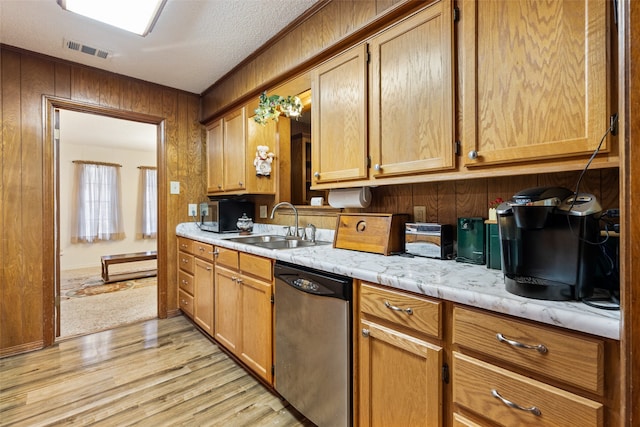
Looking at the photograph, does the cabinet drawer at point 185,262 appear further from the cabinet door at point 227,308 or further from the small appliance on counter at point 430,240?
the small appliance on counter at point 430,240

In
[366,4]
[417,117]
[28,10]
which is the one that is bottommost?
[417,117]

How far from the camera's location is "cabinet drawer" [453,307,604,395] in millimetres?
698

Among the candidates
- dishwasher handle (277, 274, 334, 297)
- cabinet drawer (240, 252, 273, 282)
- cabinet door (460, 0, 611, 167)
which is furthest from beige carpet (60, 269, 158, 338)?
cabinet door (460, 0, 611, 167)

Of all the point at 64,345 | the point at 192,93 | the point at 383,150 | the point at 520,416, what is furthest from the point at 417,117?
the point at 64,345

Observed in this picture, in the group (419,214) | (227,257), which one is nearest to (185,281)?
(227,257)

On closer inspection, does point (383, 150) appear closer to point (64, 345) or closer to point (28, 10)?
point (28, 10)

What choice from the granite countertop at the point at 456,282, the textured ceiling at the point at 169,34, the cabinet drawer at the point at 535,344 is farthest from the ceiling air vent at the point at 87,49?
the cabinet drawer at the point at 535,344

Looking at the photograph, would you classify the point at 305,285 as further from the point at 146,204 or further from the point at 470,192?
the point at 146,204

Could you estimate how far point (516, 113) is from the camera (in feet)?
3.46

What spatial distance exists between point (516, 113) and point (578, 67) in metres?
0.20

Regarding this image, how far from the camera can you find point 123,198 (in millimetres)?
6043

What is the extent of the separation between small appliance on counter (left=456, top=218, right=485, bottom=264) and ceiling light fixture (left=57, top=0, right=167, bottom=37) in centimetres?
A: 207

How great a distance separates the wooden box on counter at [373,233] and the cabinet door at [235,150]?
130 centimetres

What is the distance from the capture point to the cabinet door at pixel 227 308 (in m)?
2.02
